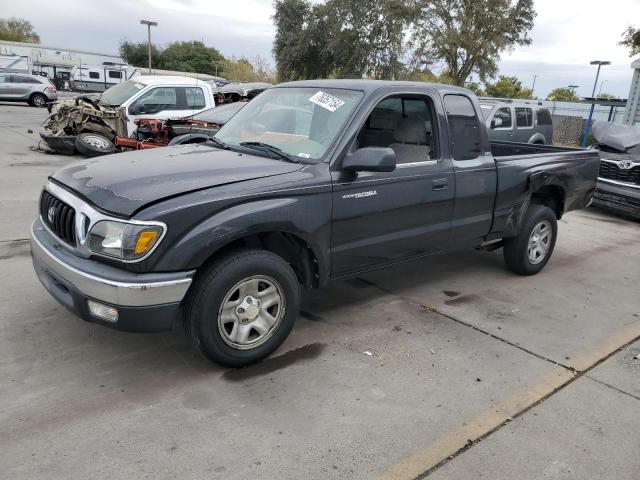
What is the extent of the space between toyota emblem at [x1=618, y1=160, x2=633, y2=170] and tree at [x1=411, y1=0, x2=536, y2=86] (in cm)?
1747

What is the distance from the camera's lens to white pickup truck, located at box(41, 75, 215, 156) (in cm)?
1155

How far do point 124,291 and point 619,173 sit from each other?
8797 mm

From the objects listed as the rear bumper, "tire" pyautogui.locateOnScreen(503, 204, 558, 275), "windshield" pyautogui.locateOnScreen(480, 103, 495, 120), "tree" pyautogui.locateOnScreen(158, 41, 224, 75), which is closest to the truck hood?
"tire" pyautogui.locateOnScreen(503, 204, 558, 275)

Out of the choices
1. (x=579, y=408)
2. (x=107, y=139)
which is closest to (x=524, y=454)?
(x=579, y=408)

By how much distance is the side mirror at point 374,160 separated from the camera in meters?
3.55

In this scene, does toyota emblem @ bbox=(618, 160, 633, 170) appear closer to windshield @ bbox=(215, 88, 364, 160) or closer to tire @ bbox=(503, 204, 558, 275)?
tire @ bbox=(503, 204, 558, 275)

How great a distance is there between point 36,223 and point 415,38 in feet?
85.9

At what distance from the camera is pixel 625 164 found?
8.89 m

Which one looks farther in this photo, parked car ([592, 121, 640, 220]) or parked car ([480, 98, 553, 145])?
parked car ([480, 98, 553, 145])

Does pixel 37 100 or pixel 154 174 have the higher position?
pixel 154 174

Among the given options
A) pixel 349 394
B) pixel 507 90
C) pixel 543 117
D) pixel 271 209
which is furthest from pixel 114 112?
pixel 507 90

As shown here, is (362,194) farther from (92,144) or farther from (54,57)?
(54,57)

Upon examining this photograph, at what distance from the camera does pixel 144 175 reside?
3.34 meters

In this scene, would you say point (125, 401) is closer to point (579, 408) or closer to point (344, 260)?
point (344, 260)
